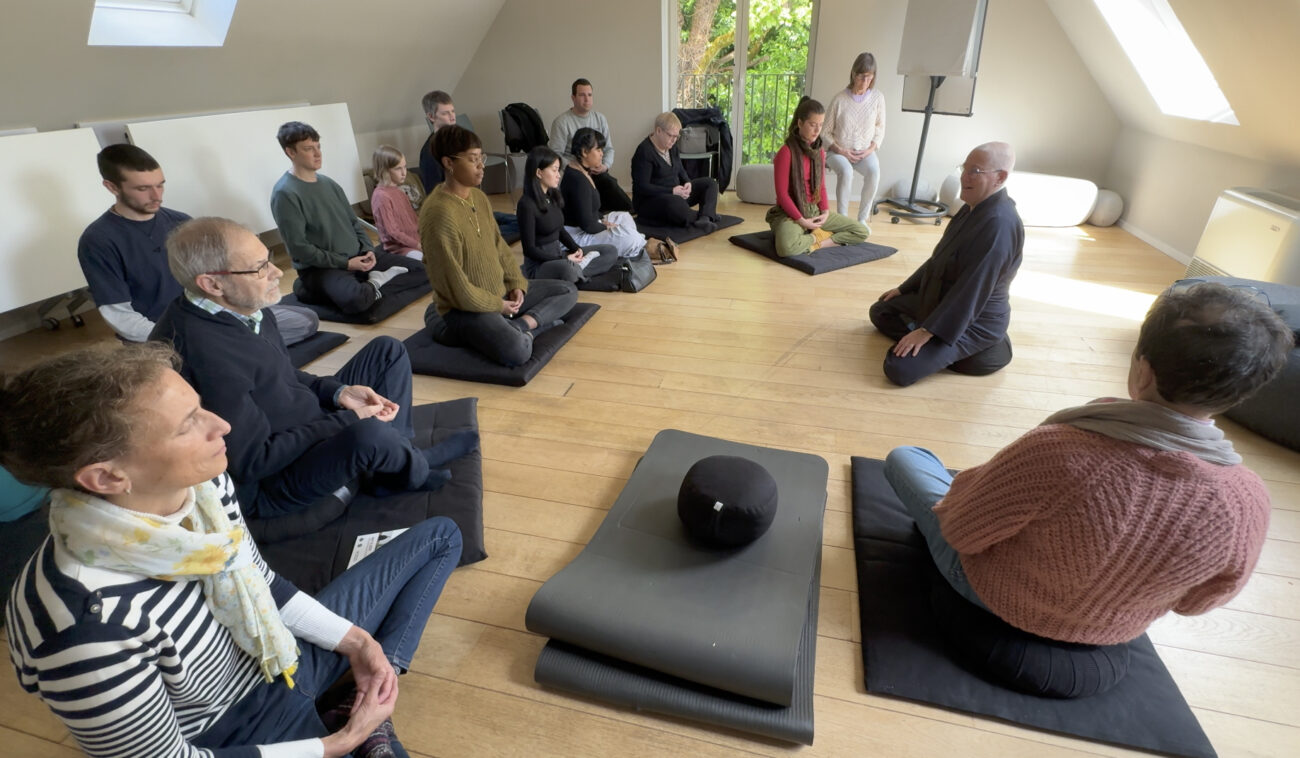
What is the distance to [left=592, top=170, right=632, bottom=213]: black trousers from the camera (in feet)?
14.6

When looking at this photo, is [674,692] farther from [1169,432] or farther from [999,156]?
[999,156]

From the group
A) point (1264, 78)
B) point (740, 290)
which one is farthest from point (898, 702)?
point (1264, 78)

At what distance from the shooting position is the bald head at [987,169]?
94.3 inches

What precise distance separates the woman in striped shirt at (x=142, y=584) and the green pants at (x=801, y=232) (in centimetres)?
365

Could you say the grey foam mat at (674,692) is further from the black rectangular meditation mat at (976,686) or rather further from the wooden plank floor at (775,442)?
the black rectangular meditation mat at (976,686)

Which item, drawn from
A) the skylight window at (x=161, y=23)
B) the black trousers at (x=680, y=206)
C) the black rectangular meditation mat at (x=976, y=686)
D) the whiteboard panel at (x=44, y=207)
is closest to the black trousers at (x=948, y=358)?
the black rectangular meditation mat at (x=976, y=686)

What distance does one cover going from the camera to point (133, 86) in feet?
10.9

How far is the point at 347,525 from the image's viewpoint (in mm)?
1848

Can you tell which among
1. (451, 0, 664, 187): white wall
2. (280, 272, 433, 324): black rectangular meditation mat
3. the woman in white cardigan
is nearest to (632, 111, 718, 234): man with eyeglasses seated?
the woman in white cardigan

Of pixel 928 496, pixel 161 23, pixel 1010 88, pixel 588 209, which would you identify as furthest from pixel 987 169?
pixel 161 23

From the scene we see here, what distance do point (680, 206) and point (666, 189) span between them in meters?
0.17

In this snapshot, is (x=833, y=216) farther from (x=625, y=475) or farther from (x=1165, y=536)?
(x=1165, y=536)

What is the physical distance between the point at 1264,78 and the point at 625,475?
3546 millimetres

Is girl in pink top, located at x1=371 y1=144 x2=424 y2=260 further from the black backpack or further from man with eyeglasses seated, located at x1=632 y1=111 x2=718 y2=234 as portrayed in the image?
the black backpack
